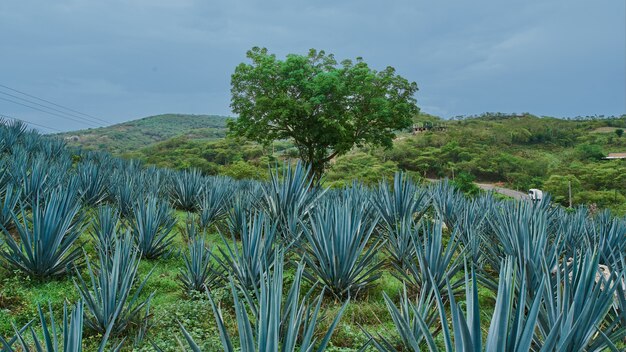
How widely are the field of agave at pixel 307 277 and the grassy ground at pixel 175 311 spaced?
39 millimetres

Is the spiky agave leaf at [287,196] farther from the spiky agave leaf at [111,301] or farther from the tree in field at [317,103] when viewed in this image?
the tree in field at [317,103]

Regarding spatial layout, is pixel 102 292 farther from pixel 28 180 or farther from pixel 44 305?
pixel 28 180

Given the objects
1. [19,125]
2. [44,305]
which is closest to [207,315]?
[44,305]

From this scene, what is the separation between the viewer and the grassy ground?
9.47ft

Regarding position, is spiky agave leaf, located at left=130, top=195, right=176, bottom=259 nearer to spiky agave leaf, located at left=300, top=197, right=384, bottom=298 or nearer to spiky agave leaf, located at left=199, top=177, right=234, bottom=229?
spiky agave leaf, located at left=199, top=177, right=234, bottom=229

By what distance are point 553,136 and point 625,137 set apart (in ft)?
33.0

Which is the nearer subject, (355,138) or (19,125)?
(19,125)

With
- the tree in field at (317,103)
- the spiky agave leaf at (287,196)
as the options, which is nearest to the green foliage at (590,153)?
the tree in field at (317,103)

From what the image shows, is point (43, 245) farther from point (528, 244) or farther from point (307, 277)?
point (528, 244)

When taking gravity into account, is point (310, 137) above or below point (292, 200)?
above

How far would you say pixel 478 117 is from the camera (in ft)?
335

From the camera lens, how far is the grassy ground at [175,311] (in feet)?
9.47

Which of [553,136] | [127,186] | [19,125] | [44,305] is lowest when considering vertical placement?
[44,305]

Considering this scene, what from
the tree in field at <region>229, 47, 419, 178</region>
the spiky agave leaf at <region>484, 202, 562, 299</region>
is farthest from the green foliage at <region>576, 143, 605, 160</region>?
the spiky agave leaf at <region>484, 202, 562, 299</region>
